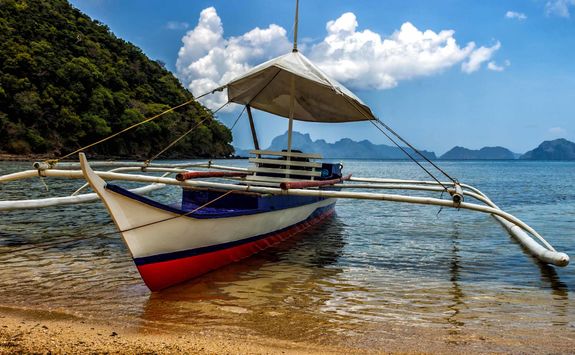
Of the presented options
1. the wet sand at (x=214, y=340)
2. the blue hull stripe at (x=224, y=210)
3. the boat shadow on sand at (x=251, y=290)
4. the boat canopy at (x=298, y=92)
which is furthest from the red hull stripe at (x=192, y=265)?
the boat canopy at (x=298, y=92)

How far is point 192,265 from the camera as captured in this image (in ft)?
22.5

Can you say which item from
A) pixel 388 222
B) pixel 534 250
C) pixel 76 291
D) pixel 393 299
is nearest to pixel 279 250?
pixel 393 299

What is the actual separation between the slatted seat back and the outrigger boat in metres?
0.02

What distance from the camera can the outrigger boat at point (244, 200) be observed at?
19.7 ft

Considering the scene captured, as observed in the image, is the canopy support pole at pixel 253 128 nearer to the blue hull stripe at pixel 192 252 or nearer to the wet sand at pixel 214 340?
the blue hull stripe at pixel 192 252

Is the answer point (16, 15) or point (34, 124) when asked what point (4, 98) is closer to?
point (34, 124)

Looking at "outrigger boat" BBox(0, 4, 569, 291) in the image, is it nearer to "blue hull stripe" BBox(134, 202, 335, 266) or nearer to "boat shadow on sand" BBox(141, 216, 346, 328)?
"blue hull stripe" BBox(134, 202, 335, 266)

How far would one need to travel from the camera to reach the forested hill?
56844 millimetres

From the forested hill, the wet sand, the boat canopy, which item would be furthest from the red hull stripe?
the forested hill

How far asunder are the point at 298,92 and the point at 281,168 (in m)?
2.41

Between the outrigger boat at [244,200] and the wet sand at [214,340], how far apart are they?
1335 millimetres

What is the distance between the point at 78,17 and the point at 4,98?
122 feet

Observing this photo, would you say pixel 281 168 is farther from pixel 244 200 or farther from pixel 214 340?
pixel 214 340

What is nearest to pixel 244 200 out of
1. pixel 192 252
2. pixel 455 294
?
pixel 192 252
